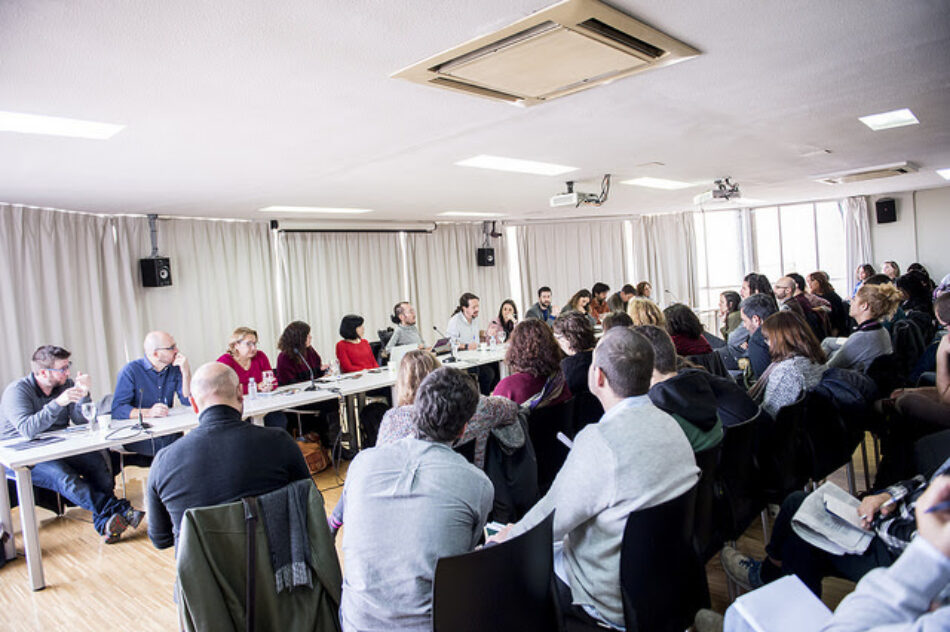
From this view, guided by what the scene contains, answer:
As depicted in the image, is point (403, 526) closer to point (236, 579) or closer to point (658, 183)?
point (236, 579)

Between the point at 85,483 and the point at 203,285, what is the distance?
3.85 metres

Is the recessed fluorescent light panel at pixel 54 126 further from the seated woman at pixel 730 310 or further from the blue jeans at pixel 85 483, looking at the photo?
the seated woman at pixel 730 310

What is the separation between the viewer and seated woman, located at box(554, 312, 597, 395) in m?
3.38

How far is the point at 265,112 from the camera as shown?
3.04 m

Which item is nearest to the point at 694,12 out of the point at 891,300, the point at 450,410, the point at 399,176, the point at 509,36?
the point at 509,36

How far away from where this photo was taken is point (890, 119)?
4406 mm

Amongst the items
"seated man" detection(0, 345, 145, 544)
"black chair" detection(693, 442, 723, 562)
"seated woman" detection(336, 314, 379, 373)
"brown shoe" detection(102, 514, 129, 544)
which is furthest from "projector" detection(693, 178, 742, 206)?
"brown shoe" detection(102, 514, 129, 544)

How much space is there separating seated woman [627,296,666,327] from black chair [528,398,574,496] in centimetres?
141

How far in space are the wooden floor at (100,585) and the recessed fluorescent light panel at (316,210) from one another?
3785 mm

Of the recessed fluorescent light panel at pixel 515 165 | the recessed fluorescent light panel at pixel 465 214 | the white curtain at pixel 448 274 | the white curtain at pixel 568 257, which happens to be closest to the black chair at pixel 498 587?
the recessed fluorescent light panel at pixel 515 165

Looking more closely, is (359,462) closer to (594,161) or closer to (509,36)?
(509,36)

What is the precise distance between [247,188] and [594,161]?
118 inches

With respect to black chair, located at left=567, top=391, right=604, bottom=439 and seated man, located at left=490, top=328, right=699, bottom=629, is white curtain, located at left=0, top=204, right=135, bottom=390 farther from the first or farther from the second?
seated man, located at left=490, top=328, right=699, bottom=629

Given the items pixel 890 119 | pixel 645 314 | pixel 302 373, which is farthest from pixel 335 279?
pixel 890 119
